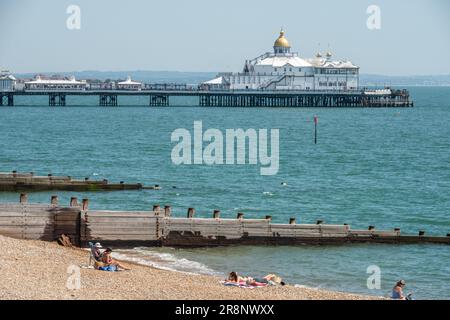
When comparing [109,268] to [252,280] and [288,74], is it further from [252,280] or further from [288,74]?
[288,74]

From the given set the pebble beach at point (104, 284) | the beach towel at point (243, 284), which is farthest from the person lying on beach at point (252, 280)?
the pebble beach at point (104, 284)

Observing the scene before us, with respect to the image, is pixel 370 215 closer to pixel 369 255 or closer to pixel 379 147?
pixel 369 255

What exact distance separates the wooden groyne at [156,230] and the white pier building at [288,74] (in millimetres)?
122954

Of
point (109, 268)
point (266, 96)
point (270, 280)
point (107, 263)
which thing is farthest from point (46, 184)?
point (266, 96)

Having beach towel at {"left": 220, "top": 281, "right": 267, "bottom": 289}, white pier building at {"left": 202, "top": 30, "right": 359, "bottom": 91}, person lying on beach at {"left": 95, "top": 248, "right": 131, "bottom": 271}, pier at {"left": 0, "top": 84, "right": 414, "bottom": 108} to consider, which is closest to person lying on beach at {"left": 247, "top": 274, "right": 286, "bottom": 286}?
beach towel at {"left": 220, "top": 281, "right": 267, "bottom": 289}

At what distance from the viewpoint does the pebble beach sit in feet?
72.8

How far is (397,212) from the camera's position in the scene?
43.6 meters

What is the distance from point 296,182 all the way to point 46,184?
→ 14.7 meters

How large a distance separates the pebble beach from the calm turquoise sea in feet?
8.80

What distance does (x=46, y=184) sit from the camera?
45.0 m

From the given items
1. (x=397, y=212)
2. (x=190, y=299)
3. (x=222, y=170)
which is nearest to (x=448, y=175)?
(x=222, y=170)

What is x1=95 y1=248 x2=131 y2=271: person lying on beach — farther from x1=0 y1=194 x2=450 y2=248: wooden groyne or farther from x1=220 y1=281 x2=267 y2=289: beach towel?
x1=0 y1=194 x2=450 y2=248: wooden groyne

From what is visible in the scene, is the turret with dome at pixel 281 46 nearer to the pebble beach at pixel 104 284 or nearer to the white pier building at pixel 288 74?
the white pier building at pixel 288 74
